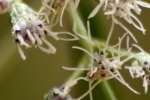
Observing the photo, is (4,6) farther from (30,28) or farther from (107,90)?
(107,90)

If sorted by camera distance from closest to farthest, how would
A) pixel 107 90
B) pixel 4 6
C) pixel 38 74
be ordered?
1. pixel 4 6
2. pixel 107 90
3. pixel 38 74

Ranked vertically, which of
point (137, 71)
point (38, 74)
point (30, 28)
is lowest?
point (38, 74)

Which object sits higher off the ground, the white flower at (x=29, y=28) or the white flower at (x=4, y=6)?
the white flower at (x=4, y=6)

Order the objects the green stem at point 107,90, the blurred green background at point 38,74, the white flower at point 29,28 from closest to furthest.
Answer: the white flower at point 29,28
the green stem at point 107,90
the blurred green background at point 38,74

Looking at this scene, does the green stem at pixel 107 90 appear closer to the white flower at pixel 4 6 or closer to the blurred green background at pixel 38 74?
the white flower at pixel 4 6

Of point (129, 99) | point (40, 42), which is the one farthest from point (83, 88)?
point (129, 99)

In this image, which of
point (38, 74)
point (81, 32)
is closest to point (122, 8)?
point (81, 32)

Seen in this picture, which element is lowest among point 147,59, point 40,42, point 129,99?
point 129,99

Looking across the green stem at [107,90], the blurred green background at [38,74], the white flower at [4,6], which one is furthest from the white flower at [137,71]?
the blurred green background at [38,74]

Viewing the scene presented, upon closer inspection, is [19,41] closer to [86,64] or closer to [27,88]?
[86,64]

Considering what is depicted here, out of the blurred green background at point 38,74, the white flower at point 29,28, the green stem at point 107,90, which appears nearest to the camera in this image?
the white flower at point 29,28

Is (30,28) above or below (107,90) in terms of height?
above
